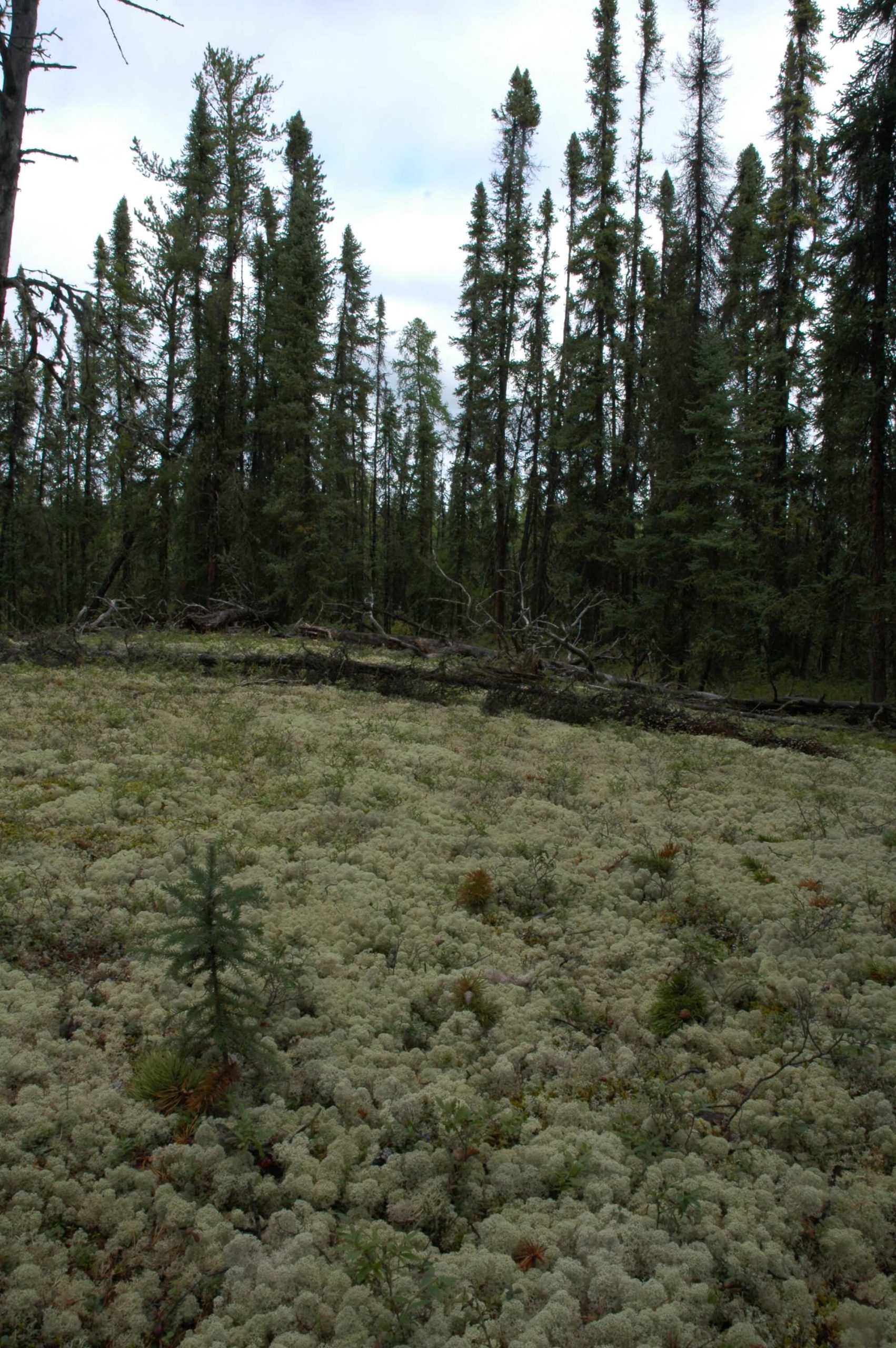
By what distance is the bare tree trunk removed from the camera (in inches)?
167

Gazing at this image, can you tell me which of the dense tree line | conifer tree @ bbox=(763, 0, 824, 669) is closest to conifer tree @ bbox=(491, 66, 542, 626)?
the dense tree line

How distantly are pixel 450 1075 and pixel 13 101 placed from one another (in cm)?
561

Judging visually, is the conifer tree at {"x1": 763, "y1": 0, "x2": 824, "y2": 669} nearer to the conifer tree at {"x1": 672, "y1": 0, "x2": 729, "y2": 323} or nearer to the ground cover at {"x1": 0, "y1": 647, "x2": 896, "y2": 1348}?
the conifer tree at {"x1": 672, "y1": 0, "x2": 729, "y2": 323}

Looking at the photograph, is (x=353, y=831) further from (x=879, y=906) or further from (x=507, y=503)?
(x=507, y=503)

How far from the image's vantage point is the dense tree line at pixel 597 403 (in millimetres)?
13484

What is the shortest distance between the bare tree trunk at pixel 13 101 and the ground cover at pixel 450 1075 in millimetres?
3449

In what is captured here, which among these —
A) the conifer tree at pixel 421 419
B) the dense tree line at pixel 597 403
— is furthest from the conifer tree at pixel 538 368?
the conifer tree at pixel 421 419

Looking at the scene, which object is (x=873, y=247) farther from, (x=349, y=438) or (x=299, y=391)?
(x=349, y=438)

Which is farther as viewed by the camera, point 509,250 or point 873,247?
point 509,250

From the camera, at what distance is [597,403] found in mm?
22031

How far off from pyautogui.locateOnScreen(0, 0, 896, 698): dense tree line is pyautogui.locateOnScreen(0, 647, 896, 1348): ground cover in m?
5.56

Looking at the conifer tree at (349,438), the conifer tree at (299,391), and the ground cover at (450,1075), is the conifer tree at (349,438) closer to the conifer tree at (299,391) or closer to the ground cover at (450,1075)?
the conifer tree at (299,391)

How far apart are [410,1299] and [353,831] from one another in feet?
9.52

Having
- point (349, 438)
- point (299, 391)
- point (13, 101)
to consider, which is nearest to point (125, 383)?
point (13, 101)
